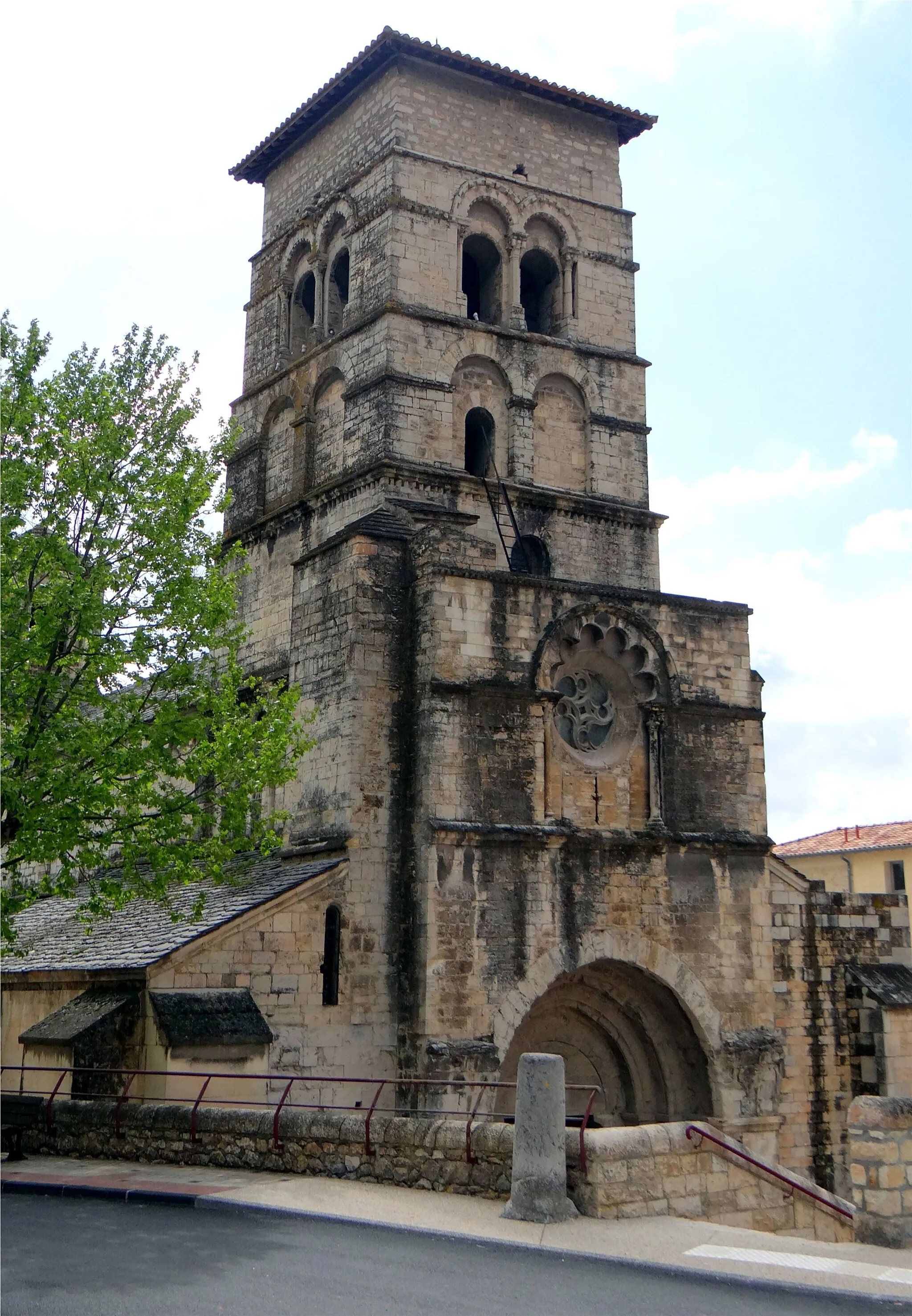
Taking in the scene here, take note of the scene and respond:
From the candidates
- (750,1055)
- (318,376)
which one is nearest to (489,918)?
(750,1055)

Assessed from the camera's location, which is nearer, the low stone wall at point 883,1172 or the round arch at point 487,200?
the low stone wall at point 883,1172

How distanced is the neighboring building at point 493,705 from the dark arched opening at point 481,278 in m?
0.06

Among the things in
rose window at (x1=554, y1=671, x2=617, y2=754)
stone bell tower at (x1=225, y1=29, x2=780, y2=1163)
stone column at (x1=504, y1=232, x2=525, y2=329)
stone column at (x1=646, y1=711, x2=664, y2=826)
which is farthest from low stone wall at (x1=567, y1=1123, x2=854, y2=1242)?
stone column at (x1=504, y1=232, x2=525, y2=329)

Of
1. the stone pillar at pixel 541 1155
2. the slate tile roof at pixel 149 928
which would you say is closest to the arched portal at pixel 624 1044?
the slate tile roof at pixel 149 928

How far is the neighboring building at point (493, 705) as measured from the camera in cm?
1691

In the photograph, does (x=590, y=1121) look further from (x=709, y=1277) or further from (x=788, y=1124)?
(x=709, y=1277)

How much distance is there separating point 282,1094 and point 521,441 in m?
11.7

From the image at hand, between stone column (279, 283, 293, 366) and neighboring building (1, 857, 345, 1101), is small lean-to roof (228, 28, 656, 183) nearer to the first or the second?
stone column (279, 283, 293, 366)

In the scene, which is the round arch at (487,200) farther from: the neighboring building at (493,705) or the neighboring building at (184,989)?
the neighboring building at (184,989)

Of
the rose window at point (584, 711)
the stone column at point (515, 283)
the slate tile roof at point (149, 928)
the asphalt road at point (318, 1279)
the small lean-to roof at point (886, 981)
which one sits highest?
the stone column at point (515, 283)

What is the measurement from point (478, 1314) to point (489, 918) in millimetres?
9298

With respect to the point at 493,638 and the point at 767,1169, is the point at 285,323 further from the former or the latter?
the point at 767,1169

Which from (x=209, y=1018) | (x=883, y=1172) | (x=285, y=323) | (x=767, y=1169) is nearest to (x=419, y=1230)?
(x=883, y=1172)

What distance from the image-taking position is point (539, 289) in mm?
25375
